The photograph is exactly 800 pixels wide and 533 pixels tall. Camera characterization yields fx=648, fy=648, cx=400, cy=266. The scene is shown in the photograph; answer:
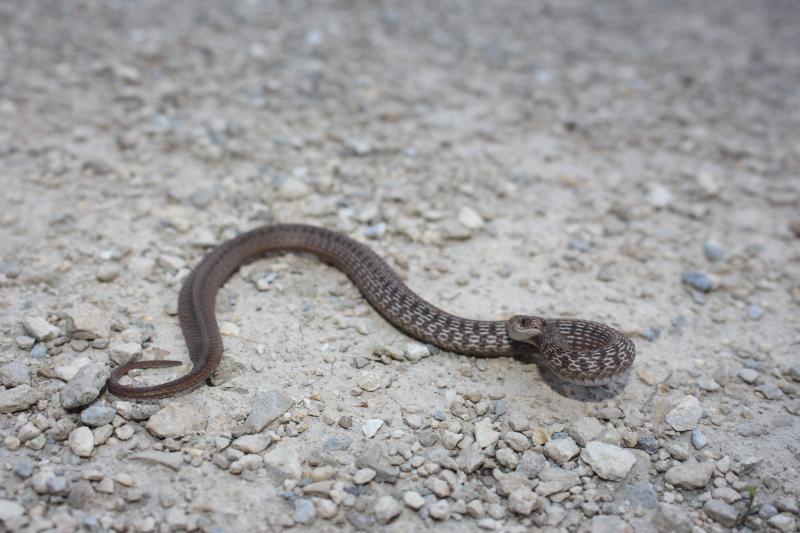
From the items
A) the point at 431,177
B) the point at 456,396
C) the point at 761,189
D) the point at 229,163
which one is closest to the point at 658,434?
the point at 456,396

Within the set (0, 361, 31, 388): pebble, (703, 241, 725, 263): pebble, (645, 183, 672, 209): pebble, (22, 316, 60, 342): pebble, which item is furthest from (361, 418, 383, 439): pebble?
(645, 183, 672, 209): pebble

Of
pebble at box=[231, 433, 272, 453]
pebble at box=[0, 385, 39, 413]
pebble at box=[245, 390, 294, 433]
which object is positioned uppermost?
pebble at box=[0, 385, 39, 413]

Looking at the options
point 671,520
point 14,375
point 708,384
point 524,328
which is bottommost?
point 671,520

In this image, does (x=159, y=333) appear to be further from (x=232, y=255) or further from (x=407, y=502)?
(x=407, y=502)

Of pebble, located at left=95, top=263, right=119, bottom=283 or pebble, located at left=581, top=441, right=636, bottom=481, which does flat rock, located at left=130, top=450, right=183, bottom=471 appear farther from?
pebble, located at left=581, top=441, right=636, bottom=481

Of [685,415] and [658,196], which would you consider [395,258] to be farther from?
[658,196]

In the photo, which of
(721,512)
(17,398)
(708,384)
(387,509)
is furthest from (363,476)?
(708,384)

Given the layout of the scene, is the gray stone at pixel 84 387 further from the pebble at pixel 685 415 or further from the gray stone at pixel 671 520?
the pebble at pixel 685 415
